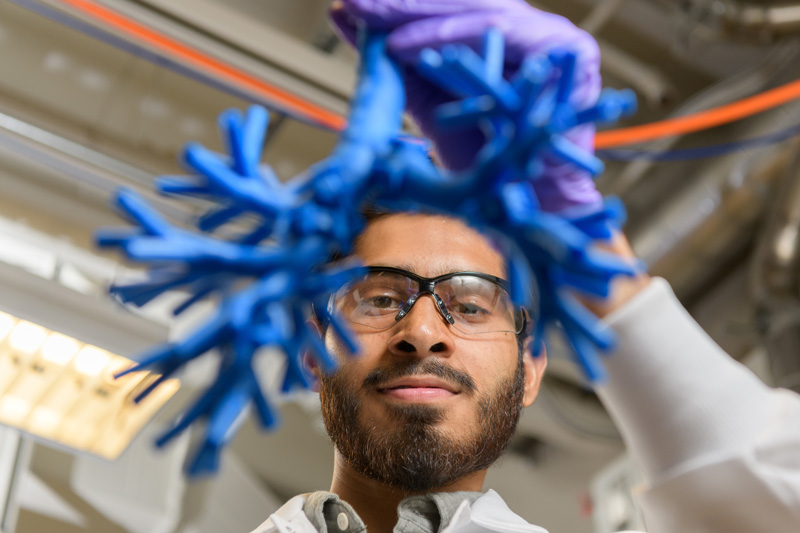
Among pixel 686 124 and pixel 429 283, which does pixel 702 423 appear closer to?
pixel 429 283

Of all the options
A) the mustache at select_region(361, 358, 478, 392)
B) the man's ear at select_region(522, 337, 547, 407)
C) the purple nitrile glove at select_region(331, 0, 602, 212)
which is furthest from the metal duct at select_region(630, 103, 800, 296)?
the purple nitrile glove at select_region(331, 0, 602, 212)

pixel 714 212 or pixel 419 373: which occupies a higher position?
pixel 419 373

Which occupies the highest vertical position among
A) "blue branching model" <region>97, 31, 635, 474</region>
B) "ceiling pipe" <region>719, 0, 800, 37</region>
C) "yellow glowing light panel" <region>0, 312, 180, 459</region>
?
"blue branching model" <region>97, 31, 635, 474</region>

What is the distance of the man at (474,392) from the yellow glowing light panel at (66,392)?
2.83 feet

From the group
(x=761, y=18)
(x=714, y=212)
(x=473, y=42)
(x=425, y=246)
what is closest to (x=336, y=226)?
(x=473, y=42)

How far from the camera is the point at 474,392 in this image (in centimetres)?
81

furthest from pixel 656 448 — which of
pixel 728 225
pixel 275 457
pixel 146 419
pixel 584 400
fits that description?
pixel 275 457

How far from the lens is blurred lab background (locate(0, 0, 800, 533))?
1.68 metres

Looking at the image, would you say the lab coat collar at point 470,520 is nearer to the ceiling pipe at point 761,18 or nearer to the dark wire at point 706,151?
the dark wire at point 706,151

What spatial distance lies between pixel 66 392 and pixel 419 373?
114 centimetres

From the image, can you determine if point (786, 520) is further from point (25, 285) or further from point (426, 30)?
point (25, 285)

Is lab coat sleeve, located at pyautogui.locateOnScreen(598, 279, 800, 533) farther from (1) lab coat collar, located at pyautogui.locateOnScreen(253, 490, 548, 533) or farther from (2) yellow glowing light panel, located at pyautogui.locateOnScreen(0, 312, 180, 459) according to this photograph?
(2) yellow glowing light panel, located at pyautogui.locateOnScreen(0, 312, 180, 459)

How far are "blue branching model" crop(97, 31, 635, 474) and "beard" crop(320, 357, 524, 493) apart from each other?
378 millimetres

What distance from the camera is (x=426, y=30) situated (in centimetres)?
50
